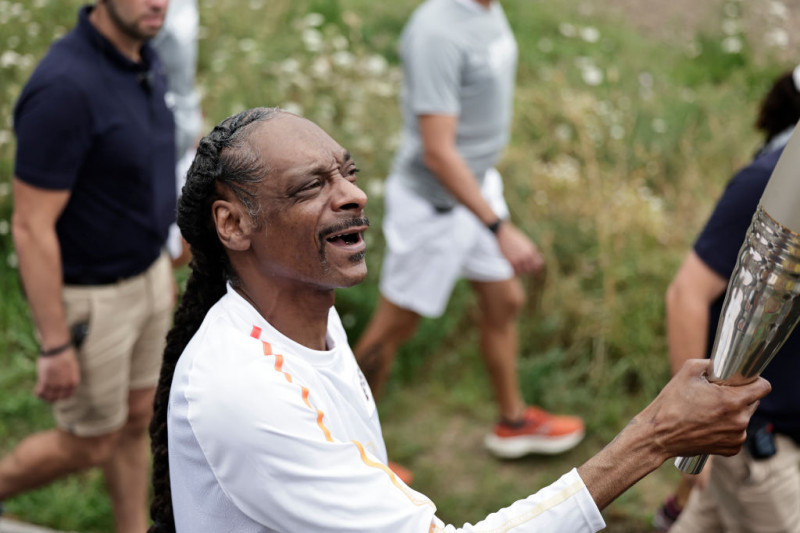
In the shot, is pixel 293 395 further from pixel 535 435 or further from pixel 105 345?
pixel 535 435

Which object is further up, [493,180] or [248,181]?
[248,181]

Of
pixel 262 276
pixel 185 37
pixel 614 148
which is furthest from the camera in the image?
pixel 614 148

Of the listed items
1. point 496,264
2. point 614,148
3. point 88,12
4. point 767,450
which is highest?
point 88,12

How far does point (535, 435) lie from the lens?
4418 mm

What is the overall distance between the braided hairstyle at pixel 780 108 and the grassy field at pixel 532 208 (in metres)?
1.67

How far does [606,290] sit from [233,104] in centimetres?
234

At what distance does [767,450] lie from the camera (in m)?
2.78

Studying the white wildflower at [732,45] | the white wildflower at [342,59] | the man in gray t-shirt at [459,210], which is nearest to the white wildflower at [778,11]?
the white wildflower at [732,45]

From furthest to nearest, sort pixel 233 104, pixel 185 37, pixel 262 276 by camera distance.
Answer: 1. pixel 233 104
2. pixel 185 37
3. pixel 262 276

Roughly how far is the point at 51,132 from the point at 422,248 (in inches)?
67.6

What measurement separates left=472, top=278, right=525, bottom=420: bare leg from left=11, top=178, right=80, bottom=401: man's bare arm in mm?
1885

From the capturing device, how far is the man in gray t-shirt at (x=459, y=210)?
3.96 metres

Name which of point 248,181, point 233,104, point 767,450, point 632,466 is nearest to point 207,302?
point 248,181

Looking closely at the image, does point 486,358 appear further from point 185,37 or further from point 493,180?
point 185,37
